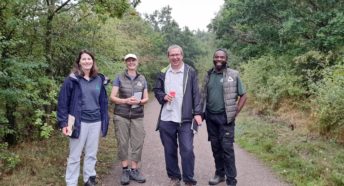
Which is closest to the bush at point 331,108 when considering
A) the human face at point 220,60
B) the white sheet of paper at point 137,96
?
the human face at point 220,60

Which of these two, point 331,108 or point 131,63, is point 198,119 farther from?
point 331,108

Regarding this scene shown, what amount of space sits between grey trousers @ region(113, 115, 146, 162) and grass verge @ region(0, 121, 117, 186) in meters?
0.75

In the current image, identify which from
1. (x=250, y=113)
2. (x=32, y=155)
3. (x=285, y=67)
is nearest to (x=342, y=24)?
(x=285, y=67)

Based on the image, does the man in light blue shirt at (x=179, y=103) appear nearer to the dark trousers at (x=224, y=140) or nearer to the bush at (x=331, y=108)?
the dark trousers at (x=224, y=140)

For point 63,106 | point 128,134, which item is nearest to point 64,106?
point 63,106

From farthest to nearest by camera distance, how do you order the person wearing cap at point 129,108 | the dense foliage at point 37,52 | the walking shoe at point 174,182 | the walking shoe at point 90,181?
the dense foliage at point 37,52
the person wearing cap at point 129,108
the walking shoe at point 174,182
the walking shoe at point 90,181

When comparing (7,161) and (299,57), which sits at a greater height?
(299,57)

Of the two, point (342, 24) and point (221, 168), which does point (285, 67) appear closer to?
point (342, 24)

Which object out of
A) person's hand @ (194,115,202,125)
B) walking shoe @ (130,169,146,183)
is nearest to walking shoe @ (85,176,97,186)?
walking shoe @ (130,169,146,183)

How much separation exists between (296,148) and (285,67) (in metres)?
8.23

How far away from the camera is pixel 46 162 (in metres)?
6.98

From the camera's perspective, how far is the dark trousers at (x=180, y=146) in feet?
18.6

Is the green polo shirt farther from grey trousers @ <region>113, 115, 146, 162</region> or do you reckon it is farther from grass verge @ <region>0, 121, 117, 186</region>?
grass verge @ <region>0, 121, 117, 186</region>

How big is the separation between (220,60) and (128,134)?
6.08 feet
